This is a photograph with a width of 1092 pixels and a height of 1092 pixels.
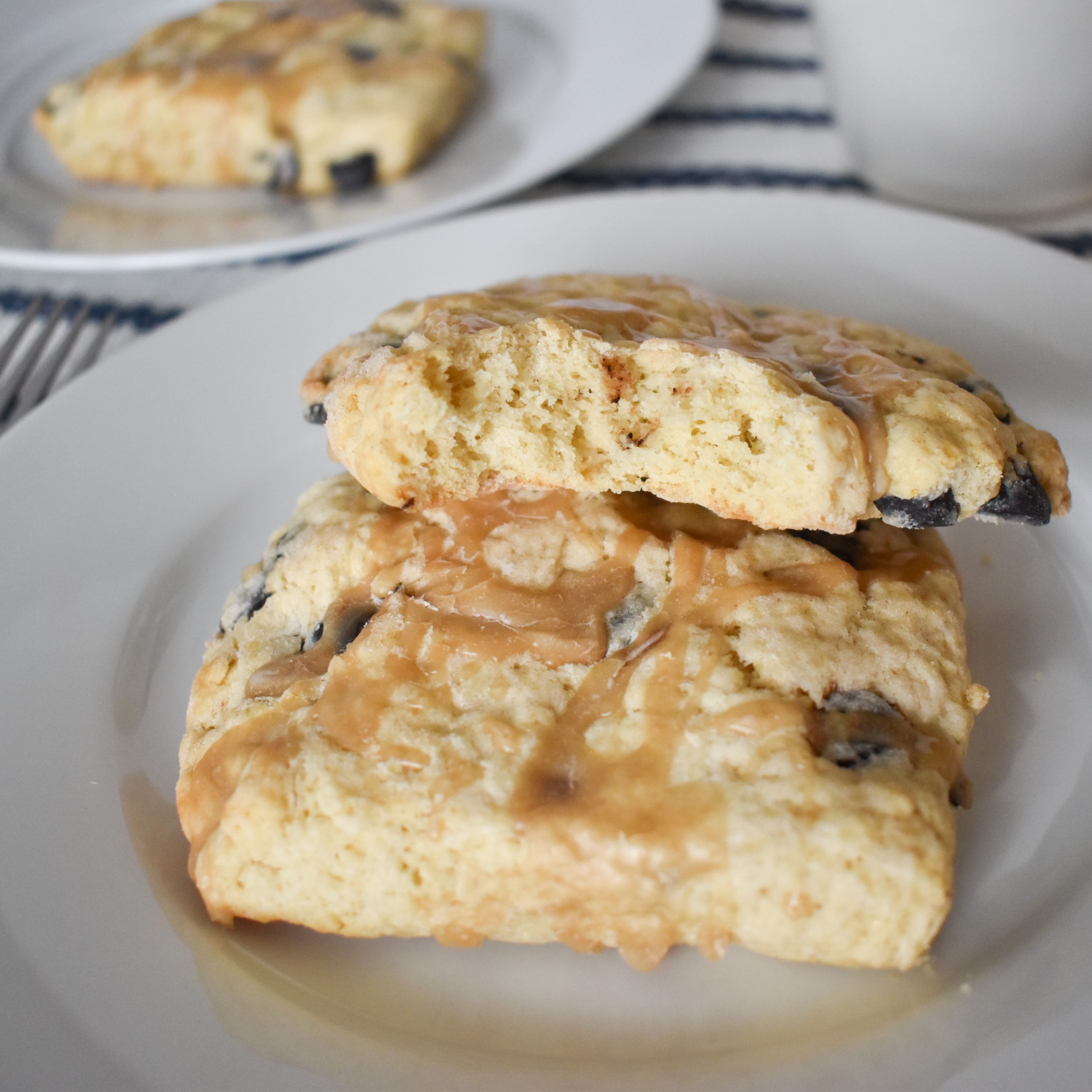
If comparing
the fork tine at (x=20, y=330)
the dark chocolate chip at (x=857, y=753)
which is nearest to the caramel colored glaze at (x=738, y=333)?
the dark chocolate chip at (x=857, y=753)

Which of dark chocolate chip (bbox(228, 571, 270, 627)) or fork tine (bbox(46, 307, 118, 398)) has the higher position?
dark chocolate chip (bbox(228, 571, 270, 627))

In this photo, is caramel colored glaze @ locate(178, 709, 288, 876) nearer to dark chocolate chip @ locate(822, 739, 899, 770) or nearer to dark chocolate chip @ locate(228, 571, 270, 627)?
dark chocolate chip @ locate(228, 571, 270, 627)

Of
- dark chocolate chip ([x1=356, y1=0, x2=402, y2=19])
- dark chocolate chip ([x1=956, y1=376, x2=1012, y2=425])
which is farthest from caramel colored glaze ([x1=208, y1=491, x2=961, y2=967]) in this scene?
dark chocolate chip ([x1=356, y1=0, x2=402, y2=19])

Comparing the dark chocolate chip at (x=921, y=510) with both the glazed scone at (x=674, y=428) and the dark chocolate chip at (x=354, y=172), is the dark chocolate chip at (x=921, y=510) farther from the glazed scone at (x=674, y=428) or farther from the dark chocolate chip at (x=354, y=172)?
the dark chocolate chip at (x=354, y=172)

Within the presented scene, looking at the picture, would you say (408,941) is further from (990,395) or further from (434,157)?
(434,157)

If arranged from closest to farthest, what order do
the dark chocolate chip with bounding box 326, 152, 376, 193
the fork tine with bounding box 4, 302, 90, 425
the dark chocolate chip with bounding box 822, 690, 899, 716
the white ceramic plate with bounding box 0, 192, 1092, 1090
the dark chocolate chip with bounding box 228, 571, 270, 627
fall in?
the white ceramic plate with bounding box 0, 192, 1092, 1090 < the dark chocolate chip with bounding box 822, 690, 899, 716 < the dark chocolate chip with bounding box 228, 571, 270, 627 < the fork tine with bounding box 4, 302, 90, 425 < the dark chocolate chip with bounding box 326, 152, 376, 193

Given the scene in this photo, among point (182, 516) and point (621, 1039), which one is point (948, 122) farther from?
point (621, 1039)
